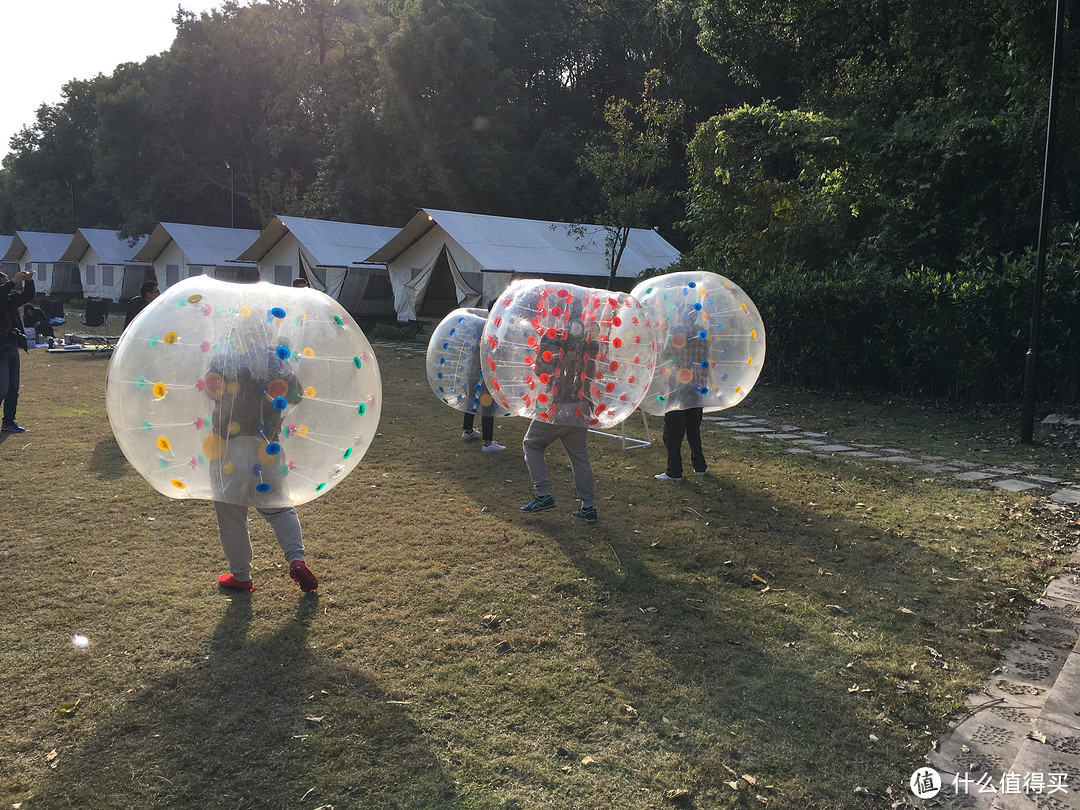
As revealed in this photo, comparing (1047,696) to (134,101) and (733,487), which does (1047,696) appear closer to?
(733,487)

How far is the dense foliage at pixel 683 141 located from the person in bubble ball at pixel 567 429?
313 inches

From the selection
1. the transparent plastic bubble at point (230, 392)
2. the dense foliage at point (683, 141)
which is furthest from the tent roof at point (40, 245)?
the transparent plastic bubble at point (230, 392)

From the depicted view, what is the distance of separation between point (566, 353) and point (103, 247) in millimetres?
40835

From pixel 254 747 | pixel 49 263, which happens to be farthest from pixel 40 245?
pixel 254 747

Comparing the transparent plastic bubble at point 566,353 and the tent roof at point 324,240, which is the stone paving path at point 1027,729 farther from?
the tent roof at point 324,240

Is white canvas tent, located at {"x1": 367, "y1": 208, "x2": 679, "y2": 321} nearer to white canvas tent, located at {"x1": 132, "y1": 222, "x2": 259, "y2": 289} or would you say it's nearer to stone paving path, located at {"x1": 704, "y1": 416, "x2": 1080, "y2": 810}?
white canvas tent, located at {"x1": 132, "y1": 222, "x2": 259, "y2": 289}

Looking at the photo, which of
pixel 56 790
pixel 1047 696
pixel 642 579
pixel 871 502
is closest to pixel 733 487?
pixel 871 502

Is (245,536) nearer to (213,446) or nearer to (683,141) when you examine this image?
(213,446)

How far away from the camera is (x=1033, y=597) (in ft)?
15.4

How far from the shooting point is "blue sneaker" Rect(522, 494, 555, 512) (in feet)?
20.4

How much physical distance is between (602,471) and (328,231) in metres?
21.3

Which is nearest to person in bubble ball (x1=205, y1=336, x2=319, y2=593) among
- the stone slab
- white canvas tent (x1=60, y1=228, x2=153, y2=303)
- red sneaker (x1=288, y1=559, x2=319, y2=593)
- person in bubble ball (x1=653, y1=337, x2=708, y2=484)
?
red sneaker (x1=288, y1=559, x2=319, y2=593)

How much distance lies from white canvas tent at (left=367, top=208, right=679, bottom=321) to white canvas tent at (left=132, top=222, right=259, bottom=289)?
37.9ft

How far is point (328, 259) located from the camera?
81.3 feet
